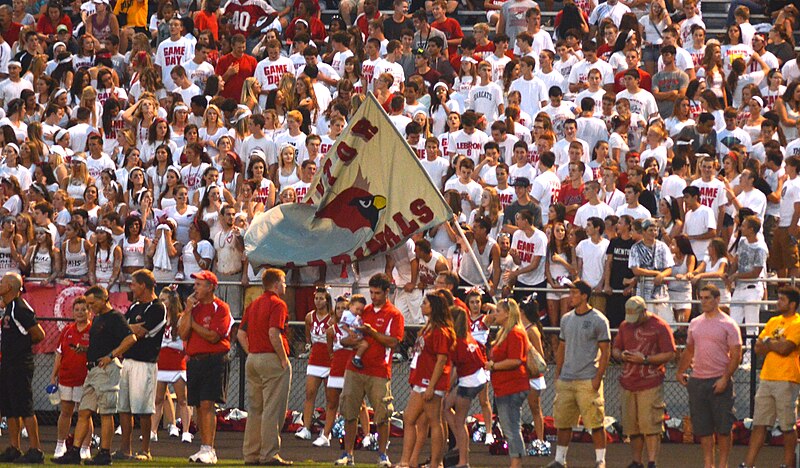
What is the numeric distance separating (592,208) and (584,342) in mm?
4789

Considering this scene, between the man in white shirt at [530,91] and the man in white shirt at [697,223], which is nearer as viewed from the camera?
the man in white shirt at [697,223]

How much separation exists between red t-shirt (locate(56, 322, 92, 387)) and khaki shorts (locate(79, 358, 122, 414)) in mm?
599

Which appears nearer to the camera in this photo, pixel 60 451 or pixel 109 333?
pixel 109 333

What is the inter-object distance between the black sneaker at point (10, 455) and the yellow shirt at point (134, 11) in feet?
42.5

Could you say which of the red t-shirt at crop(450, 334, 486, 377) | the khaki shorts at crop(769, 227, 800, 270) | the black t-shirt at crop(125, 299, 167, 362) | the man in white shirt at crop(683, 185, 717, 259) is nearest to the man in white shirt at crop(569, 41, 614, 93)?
the man in white shirt at crop(683, 185, 717, 259)

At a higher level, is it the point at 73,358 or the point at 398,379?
the point at 73,358

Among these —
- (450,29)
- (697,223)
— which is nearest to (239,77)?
(450,29)

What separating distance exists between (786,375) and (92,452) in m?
6.85

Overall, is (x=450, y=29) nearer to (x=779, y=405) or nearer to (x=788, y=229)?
(x=788, y=229)

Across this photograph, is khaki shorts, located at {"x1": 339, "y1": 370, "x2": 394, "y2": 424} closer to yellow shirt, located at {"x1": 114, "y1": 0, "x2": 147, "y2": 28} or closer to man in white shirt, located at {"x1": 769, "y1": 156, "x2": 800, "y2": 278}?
man in white shirt, located at {"x1": 769, "y1": 156, "x2": 800, "y2": 278}

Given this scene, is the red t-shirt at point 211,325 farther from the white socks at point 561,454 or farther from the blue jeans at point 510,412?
the white socks at point 561,454

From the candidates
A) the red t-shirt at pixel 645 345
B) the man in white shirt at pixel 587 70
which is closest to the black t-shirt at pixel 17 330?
the red t-shirt at pixel 645 345

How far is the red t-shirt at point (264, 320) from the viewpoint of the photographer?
15172 millimetres

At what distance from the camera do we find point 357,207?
1853cm
